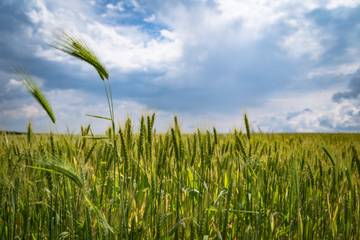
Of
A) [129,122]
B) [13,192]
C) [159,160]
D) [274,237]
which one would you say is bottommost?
[274,237]

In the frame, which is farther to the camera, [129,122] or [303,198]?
[303,198]

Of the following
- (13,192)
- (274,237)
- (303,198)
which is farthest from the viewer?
(303,198)

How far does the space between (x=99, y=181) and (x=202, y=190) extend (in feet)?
2.85

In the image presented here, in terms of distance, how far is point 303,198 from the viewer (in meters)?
2.62

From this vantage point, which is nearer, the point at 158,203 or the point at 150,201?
the point at 158,203

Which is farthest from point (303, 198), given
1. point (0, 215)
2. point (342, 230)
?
point (0, 215)

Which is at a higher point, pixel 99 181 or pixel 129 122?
pixel 129 122

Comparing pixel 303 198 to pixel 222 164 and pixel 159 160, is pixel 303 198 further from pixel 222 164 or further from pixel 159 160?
pixel 159 160

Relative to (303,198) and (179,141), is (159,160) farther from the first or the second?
(303,198)

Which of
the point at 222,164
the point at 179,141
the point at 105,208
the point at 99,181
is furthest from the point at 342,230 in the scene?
the point at 99,181

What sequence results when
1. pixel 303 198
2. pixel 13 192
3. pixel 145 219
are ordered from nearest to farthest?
pixel 145 219, pixel 13 192, pixel 303 198

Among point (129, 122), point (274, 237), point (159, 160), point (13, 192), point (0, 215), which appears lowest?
point (274, 237)

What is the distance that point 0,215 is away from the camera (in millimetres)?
2260

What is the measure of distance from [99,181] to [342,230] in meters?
1.65
